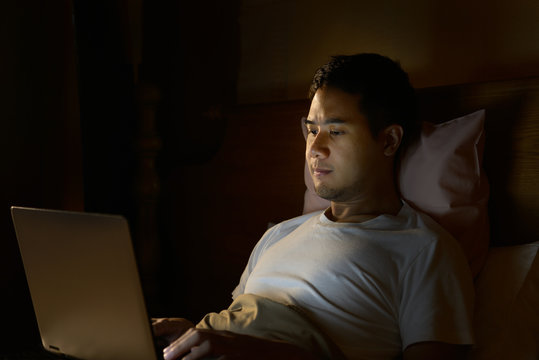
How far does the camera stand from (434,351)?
93 centimetres

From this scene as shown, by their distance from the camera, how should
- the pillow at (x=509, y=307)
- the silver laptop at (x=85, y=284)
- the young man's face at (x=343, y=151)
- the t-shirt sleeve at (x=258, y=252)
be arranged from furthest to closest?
1. the t-shirt sleeve at (x=258, y=252)
2. the young man's face at (x=343, y=151)
3. the pillow at (x=509, y=307)
4. the silver laptop at (x=85, y=284)

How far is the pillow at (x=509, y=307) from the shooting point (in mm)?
1008

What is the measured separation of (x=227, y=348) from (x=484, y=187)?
732mm

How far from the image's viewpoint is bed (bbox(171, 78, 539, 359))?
41.4 inches

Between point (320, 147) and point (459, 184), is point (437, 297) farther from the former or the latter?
point (320, 147)

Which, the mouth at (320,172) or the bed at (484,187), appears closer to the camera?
the bed at (484,187)

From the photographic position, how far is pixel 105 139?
6.63 ft

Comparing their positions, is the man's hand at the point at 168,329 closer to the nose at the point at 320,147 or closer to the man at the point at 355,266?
the man at the point at 355,266

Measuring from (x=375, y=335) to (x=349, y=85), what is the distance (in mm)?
574

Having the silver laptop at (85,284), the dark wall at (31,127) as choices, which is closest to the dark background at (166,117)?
the dark wall at (31,127)

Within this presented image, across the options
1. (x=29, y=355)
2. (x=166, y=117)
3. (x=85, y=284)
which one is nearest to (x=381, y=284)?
(x=85, y=284)

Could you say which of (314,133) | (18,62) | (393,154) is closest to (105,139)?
(18,62)

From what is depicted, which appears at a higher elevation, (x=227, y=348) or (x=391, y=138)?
(x=391, y=138)

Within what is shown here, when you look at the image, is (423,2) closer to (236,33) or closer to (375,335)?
(236,33)
